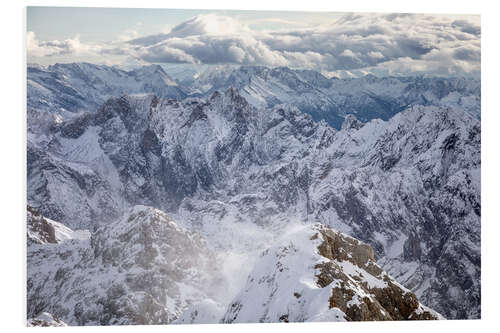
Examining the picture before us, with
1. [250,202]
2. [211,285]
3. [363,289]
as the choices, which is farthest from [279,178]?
[363,289]

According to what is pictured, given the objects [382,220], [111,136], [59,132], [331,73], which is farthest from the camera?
[111,136]

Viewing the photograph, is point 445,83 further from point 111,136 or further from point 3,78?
point 111,136

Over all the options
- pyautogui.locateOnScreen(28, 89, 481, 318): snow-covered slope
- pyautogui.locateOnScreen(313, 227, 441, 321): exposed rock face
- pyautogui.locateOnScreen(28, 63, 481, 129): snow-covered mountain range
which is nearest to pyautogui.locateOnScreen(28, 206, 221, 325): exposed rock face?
pyautogui.locateOnScreen(28, 89, 481, 318): snow-covered slope

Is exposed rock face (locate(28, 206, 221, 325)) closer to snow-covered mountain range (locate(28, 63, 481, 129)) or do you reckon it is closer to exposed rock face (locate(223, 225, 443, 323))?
exposed rock face (locate(223, 225, 443, 323))

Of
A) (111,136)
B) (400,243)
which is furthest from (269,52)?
(111,136)

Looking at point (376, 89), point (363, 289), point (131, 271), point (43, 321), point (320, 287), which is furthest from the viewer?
point (376, 89)

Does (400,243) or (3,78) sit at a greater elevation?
(3,78)

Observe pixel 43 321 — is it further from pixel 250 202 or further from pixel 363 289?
pixel 250 202
